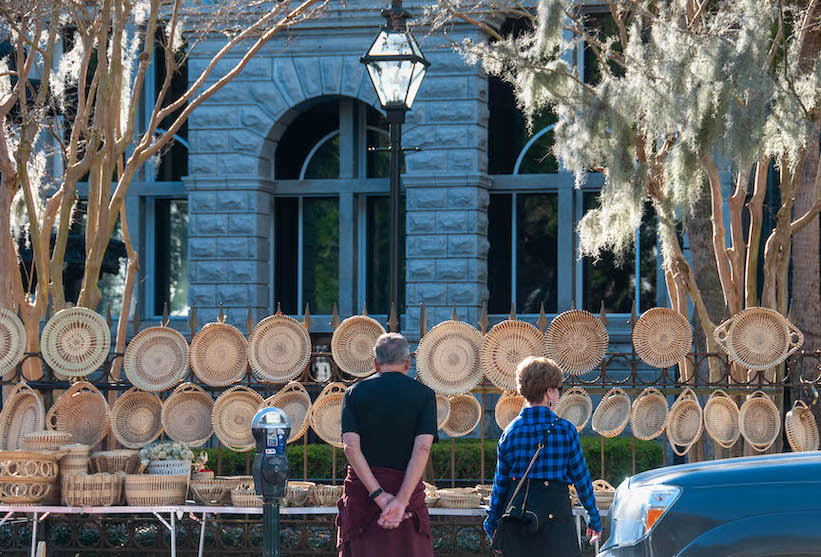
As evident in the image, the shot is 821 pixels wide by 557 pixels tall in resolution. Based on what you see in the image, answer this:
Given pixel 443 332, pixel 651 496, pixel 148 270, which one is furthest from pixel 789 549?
pixel 148 270

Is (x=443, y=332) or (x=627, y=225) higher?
(x=627, y=225)


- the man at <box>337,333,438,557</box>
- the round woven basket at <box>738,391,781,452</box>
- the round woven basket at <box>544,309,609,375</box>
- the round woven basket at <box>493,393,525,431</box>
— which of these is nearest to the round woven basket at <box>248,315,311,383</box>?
the round woven basket at <box>493,393,525,431</box>

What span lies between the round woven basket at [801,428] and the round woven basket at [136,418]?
16.8 feet

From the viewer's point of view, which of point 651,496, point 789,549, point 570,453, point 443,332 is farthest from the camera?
point 443,332

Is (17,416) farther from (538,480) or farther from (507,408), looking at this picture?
(538,480)

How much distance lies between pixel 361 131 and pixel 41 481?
455 inches

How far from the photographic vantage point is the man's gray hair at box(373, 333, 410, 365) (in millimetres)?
6402

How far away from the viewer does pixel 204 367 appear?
989 cm

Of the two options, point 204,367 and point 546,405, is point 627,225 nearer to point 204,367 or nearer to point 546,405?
point 204,367

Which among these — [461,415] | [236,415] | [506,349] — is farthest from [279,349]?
[506,349]

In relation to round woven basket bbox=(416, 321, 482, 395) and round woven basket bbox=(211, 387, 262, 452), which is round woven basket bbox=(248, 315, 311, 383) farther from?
round woven basket bbox=(416, 321, 482, 395)

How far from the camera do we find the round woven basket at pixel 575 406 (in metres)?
9.89

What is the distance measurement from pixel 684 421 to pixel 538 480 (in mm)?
3891

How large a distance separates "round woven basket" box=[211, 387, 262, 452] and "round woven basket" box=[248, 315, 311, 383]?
211 mm
